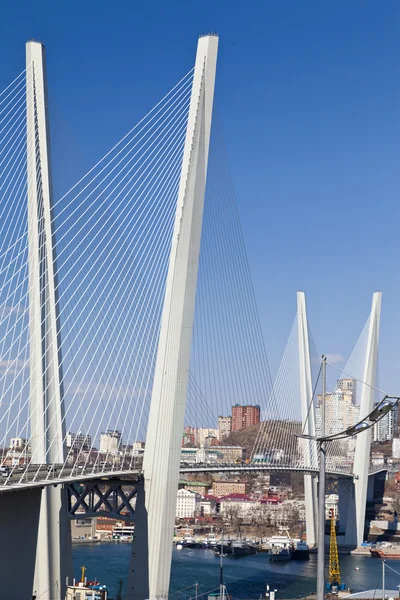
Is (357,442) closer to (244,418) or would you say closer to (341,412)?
(341,412)

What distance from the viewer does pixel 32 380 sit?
1334cm

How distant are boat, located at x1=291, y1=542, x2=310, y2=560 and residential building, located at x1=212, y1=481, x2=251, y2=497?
64.9 ft

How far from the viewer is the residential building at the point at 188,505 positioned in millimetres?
47531

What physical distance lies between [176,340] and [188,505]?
35.2 m

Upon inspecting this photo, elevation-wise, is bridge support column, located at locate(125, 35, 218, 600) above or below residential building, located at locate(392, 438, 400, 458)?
below

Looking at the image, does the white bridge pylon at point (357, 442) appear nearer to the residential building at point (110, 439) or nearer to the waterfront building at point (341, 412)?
the waterfront building at point (341, 412)

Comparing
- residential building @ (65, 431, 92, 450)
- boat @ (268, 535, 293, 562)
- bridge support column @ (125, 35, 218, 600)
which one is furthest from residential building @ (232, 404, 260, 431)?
bridge support column @ (125, 35, 218, 600)

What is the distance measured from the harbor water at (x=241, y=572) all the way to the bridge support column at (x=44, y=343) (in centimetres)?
615

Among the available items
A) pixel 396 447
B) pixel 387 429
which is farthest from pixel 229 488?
pixel 387 429

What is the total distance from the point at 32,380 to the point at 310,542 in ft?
66.7

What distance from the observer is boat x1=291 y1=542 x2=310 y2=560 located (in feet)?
105

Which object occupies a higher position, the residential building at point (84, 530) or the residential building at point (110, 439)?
the residential building at point (110, 439)

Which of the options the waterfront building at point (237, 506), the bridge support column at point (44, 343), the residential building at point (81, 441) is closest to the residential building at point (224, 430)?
the waterfront building at point (237, 506)

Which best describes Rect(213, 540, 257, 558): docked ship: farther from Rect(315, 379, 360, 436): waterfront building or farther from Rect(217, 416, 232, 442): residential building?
Rect(217, 416, 232, 442): residential building
